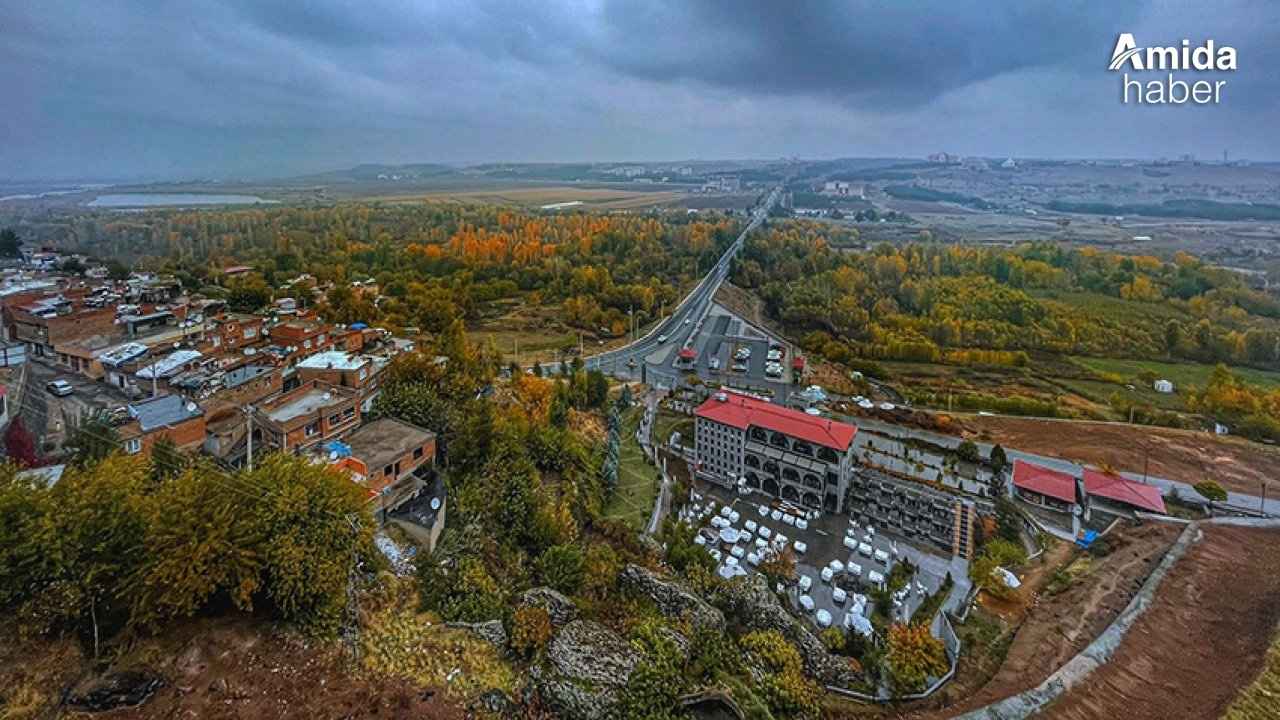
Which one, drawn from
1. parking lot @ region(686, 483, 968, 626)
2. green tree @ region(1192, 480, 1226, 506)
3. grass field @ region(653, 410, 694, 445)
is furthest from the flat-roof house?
green tree @ region(1192, 480, 1226, 506)

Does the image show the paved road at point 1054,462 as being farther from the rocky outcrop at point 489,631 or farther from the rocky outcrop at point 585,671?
the rocky outcrop at point 489,631

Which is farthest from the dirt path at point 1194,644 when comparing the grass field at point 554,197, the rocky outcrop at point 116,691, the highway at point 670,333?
the grass field at point 554,197

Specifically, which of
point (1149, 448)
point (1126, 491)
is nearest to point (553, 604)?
point (1126, 491)

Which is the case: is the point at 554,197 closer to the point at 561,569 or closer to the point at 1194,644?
the point at 561,569

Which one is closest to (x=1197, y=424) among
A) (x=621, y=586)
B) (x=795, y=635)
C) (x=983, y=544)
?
(x=983, y=544)

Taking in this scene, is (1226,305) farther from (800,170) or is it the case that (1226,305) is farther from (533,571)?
(800,170)

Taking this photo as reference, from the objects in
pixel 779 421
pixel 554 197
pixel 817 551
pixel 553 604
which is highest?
pixel 554 197

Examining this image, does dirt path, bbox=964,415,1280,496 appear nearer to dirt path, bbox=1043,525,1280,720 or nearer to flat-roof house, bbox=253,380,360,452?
dirt path, bbox=1043,525,1280,720
